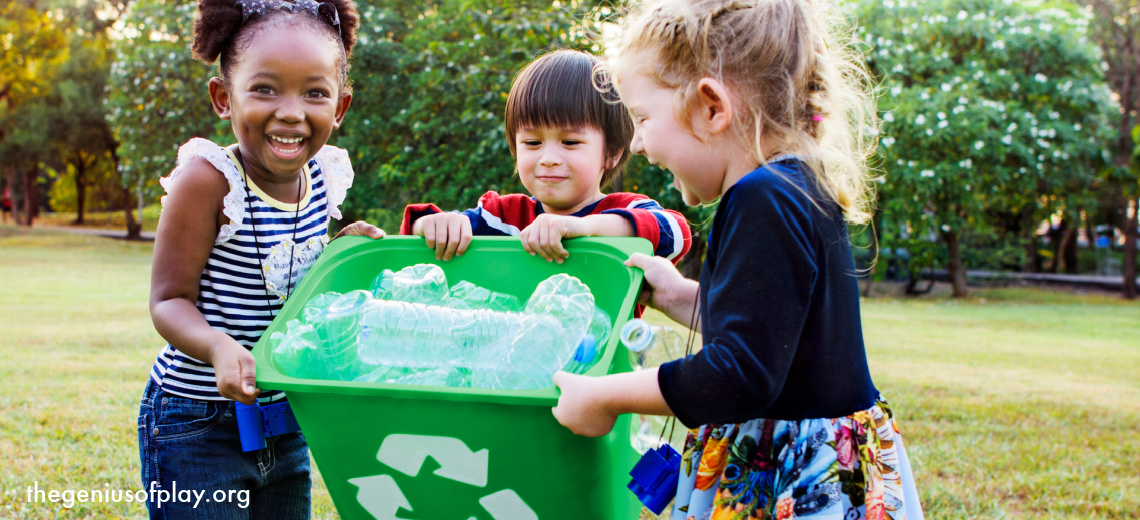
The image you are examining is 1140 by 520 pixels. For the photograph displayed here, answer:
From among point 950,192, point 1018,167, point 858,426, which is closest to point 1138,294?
point 1018,167

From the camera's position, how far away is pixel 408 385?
3.87 feet

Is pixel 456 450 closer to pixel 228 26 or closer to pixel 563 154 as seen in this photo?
pixel 563 154

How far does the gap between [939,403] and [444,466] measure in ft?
13.6

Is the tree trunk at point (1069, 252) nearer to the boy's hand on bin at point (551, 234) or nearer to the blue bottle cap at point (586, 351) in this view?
the boy's hand on bin at point (551, 234)

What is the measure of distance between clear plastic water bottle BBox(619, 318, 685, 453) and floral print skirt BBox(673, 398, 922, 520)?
0.19 meters

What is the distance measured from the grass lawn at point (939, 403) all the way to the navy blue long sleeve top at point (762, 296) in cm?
190

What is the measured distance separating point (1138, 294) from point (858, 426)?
16.8 meters

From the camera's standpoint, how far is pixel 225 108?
170cm

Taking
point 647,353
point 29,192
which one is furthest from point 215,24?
point 29,192

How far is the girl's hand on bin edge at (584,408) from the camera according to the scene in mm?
1112

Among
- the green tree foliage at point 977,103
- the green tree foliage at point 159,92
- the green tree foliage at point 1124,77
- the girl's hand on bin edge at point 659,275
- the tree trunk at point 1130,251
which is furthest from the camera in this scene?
the green tree foliage at point 159,92

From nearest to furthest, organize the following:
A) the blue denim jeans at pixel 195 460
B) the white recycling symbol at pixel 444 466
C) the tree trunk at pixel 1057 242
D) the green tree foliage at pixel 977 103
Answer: the white recycling symbol at pixel 444 466 < the blue denim jeans at pixel 195 460 < the green tree foliage at pixel 977 103 < the tree trunk at pixel 1057 242

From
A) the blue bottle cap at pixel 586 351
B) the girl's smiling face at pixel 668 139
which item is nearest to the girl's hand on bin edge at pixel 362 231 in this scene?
the blue bottle cap at pixel 586 351

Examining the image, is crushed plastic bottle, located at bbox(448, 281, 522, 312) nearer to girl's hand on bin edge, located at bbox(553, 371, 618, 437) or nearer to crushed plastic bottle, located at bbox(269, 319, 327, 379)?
crushed plastic bottle, located at bbox(269, 319, 327, 379)
